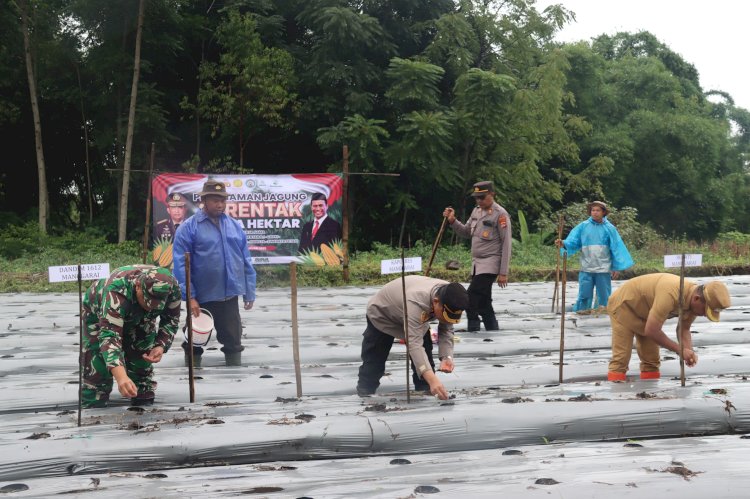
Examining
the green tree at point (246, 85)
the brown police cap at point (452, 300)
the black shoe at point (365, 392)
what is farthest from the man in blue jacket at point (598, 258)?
the green tree at point (246, 85)

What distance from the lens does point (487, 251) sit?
6.66 m

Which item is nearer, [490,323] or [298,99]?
[490,323]

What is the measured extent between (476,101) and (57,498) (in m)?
13.0

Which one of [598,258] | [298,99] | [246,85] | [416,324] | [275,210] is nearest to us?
[416,324]

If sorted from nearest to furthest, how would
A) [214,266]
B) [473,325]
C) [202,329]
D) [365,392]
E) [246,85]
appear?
[365,392] < [202,329] < [214,266] < [473,325] < [246,85]

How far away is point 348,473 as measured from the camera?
3223 millimetres

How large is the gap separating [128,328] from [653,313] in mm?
2698

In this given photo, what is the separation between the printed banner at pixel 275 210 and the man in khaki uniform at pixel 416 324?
623 cm

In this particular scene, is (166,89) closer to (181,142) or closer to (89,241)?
(181,142)

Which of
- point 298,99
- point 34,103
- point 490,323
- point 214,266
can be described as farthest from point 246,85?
point 214,266

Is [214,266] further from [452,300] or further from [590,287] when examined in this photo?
[590,287]

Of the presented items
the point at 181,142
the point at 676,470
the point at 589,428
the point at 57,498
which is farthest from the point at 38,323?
the point at 181,142

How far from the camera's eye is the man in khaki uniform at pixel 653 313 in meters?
4.32

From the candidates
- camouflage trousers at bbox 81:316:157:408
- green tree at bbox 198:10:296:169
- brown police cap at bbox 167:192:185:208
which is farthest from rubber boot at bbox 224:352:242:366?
green tree at bbox 198:10:296:169
